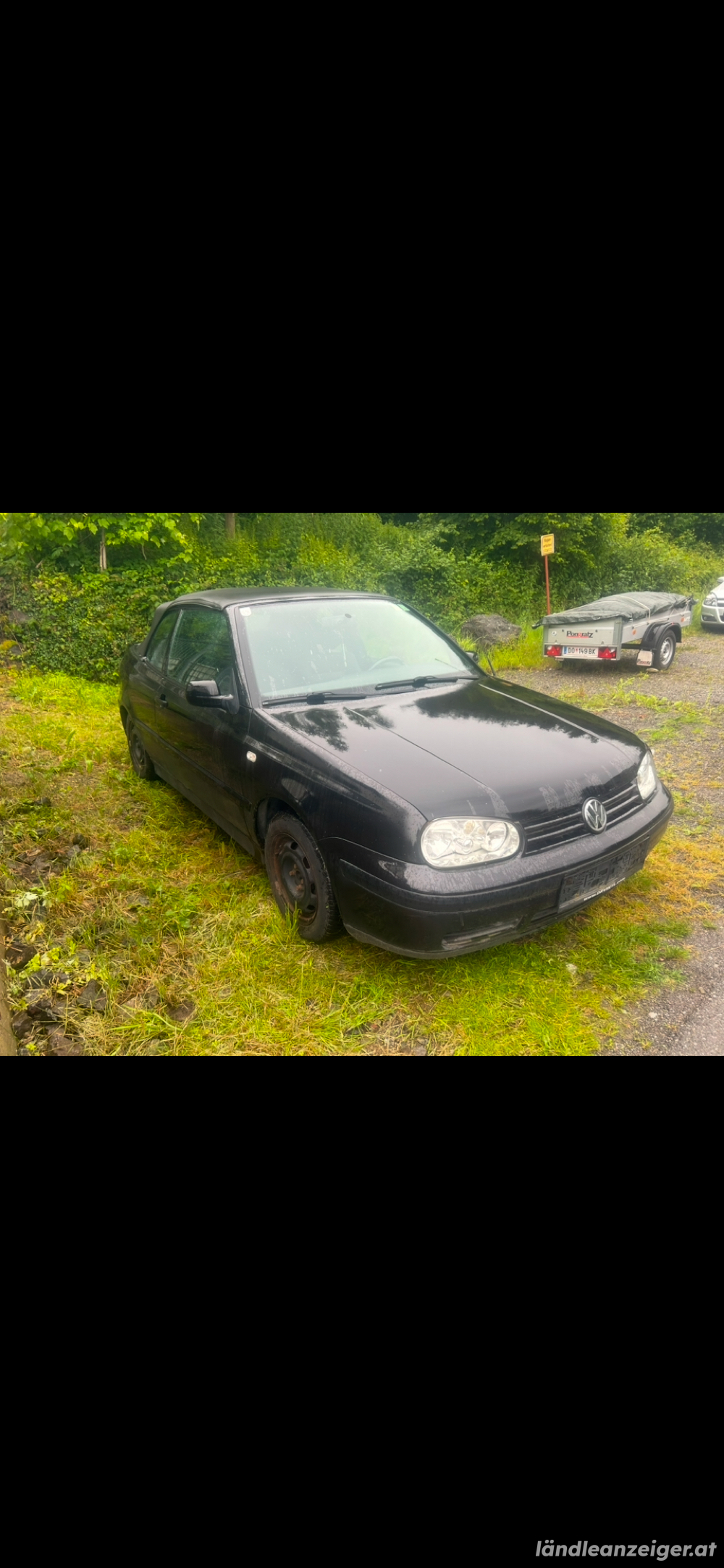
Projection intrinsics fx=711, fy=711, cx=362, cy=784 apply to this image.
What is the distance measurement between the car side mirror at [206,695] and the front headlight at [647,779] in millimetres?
1992

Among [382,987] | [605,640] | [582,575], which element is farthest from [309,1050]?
[582,575]

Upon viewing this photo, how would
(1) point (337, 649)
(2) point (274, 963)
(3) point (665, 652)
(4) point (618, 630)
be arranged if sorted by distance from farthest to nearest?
1. (3) point (665, 652)
2. (4) point (618, 630)
3. (1) point (337, 649)
4. (2) point (274, 963)

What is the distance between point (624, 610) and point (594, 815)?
7.86 metres

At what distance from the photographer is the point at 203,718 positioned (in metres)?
3.94

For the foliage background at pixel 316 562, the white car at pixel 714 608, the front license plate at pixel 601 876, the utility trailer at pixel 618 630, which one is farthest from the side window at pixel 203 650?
the white car at pixel 714 608

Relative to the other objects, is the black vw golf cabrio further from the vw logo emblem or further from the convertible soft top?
the convertible soft top

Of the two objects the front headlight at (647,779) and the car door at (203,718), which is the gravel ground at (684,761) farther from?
the car door at (203,718)

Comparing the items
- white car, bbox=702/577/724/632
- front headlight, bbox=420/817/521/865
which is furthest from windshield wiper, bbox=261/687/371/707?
white car, bbox=702/577/724/632

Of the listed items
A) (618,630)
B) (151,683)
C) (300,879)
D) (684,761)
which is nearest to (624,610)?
(618,630)

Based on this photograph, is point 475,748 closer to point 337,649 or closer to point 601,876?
point 601,876

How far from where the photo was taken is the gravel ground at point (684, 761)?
2723 millimetres

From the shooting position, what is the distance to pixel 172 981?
3125mm

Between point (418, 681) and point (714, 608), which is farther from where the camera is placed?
point (714, 608)

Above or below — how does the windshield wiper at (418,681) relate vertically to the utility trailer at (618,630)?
above
